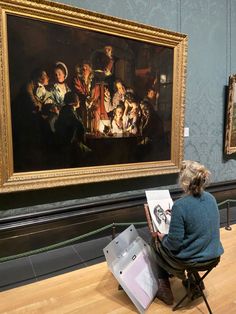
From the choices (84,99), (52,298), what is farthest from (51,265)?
(84,99)

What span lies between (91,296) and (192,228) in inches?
55.0

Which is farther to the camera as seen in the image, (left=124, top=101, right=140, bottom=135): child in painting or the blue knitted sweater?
(left=124, top=101, right=140, bottom=135): child in painting

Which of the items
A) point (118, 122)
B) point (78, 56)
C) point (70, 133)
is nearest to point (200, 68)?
point (118, 122)

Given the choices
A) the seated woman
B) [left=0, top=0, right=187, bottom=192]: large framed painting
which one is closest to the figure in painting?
[left=0, top=0, right=187, bottom=192]: large framed painting

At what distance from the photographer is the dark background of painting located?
351cm

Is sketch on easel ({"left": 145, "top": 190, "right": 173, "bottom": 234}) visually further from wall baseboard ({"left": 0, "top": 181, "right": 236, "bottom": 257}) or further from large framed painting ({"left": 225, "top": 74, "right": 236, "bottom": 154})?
large framed painting ({"left": 225, "top": 74, "right": 236, "bottom": 154})

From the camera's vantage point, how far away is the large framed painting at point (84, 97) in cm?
353

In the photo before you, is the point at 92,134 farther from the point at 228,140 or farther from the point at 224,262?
the point at 228,140

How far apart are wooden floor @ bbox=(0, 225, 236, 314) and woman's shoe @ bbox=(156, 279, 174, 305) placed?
52mm

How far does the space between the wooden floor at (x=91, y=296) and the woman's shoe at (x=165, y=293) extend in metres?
0.05

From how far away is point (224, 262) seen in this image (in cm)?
385

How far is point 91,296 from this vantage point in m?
3.11

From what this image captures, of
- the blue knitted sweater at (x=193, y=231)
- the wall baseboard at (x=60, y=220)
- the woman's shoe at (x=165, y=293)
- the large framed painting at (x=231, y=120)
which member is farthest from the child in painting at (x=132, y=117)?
the woman's shoe at (x=165, y=293)

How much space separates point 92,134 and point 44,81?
0.99m
